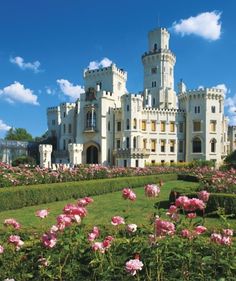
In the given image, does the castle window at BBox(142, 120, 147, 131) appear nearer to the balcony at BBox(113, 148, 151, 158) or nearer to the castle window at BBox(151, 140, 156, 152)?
the castle window at BBox(151, 140, 156, 152)

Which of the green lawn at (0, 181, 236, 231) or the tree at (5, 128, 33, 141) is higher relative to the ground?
the tree at (5, 128, 33, 141)

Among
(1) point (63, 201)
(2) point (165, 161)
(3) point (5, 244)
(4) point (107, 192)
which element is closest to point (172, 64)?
(2) point (165, 161)

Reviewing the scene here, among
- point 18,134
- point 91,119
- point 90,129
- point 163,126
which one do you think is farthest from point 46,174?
point 18,134

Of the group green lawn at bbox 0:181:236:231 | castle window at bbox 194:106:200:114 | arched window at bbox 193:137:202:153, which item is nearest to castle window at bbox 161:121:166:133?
arched window at bbox 193:137:202:153

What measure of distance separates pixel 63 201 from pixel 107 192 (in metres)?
4.31

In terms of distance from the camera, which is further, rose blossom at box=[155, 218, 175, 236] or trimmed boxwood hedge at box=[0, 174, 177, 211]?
trimmed boxwood hedge at box=[0, 174, 177, 211]

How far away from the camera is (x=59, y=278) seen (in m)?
4.67

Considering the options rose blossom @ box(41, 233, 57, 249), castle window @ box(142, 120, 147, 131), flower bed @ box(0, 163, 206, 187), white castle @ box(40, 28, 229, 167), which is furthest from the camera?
castle window @ box(142, 120, 147, 131)

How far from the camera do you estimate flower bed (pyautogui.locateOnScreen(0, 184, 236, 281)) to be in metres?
4.57

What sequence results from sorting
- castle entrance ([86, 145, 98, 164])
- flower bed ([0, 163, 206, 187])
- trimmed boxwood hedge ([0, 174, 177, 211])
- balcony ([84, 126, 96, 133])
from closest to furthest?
trimmed boxwood hedge ([0, 174, 177, 211]), flower bed ([0, 163, 206, 187]), balcony ([84, 126, 96, 133]), castle entrance ([86, 145, 98, 164])

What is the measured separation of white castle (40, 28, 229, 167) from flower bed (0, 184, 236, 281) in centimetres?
4359

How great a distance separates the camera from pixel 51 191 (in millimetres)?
17219

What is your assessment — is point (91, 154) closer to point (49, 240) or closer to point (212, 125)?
point (212, 125)

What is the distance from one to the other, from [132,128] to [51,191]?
3384 centimetres
